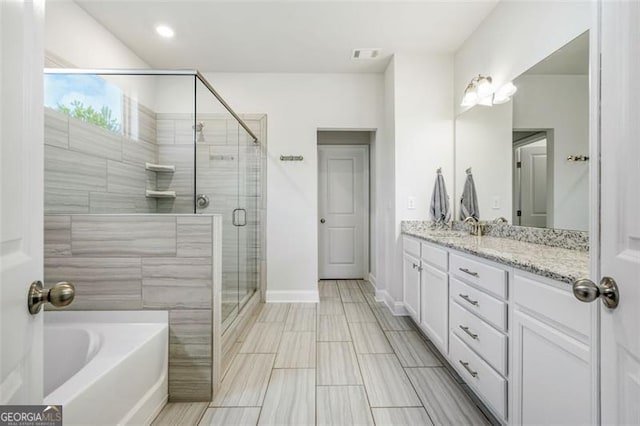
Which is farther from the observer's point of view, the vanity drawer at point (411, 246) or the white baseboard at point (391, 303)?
→ the white baseboard at point (391, 303)

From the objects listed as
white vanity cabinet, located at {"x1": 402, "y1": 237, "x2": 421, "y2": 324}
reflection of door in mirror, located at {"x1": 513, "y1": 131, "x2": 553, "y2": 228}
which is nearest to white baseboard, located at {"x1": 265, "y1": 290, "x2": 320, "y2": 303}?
white vanity cabinet, located at {"x1": 402, "y1": 237, "x2": 421, "y2": 324}

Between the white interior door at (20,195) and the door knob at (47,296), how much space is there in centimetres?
1

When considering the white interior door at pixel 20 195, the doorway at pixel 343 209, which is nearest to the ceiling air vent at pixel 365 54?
the doorway at pixel 343 209

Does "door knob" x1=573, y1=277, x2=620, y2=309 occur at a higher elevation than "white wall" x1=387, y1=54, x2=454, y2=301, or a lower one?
lower

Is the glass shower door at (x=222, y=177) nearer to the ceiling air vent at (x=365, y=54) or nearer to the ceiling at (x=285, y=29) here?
the ceiling at (x=285, y=29)

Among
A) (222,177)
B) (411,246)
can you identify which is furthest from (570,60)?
(222,177)

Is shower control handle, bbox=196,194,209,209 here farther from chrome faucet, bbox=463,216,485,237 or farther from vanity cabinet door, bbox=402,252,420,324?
chrome faucet, bbox=463,216,485,237

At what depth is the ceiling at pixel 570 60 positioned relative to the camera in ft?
5.23

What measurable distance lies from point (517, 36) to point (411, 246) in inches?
69.9

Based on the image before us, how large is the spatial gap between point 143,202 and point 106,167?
0.41 m

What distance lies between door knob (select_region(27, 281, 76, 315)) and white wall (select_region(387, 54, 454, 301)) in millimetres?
2683

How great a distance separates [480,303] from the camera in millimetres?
1475

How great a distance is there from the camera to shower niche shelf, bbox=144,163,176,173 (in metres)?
2.00

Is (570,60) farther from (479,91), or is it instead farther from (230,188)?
(230,188)
